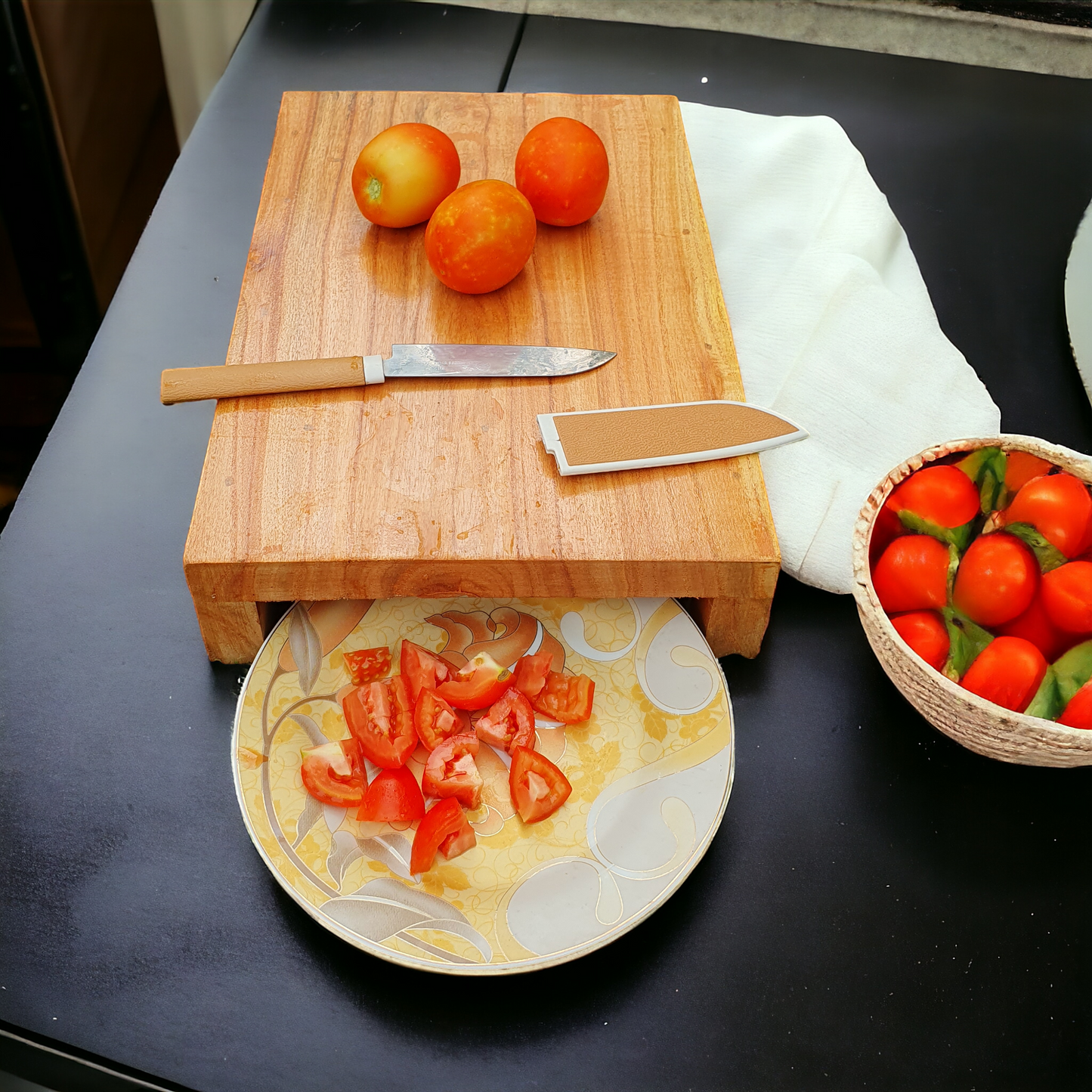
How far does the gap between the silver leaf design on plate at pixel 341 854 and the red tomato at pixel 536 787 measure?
0.34 ft

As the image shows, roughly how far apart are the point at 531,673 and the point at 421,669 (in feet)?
0.24

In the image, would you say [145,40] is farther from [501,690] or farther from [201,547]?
[501,690]

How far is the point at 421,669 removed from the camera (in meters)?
0.68

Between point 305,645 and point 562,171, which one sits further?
point 562,171

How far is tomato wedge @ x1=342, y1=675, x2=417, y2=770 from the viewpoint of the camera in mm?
640

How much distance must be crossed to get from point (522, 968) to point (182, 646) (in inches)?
14.1

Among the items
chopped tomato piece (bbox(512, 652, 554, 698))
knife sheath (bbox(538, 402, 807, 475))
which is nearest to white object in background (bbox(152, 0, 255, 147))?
knife sheath (bbox(538, 402, 807, 475))

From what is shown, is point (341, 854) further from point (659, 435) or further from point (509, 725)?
point (659, 435)

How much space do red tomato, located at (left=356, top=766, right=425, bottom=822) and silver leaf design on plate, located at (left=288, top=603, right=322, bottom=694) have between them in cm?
9

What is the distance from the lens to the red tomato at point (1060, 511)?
61 cm

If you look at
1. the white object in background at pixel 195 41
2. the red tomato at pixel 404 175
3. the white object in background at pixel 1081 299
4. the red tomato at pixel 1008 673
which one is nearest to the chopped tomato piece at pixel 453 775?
the red tomato at pixel 1008 673

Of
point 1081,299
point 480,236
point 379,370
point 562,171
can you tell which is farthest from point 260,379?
point 1081,299

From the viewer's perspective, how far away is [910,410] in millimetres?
853

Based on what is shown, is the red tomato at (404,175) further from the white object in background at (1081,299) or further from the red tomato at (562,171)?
the white object in background at (1081,299)
